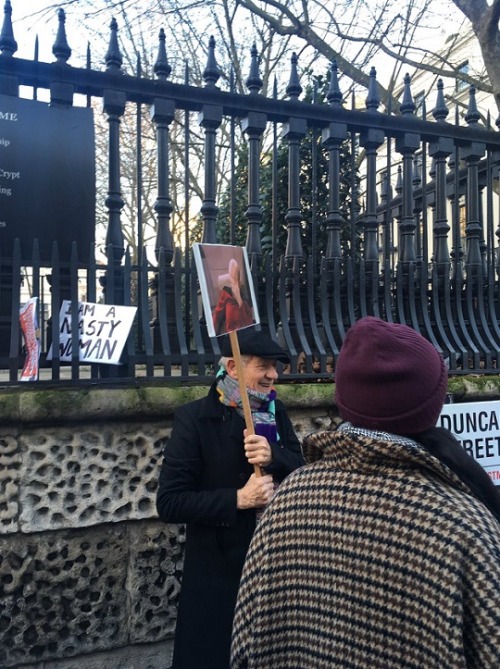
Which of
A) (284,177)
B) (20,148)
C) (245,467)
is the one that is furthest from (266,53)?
(245,467)

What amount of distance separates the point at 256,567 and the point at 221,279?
1.44 metres

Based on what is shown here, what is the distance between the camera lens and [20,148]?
329cm

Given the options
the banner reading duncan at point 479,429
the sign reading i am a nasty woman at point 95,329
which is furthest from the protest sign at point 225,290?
the banner reading duncan at point 479,429

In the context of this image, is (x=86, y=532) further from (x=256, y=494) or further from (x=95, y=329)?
(x=256, y=494)

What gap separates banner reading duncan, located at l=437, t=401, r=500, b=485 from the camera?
11.3 ft

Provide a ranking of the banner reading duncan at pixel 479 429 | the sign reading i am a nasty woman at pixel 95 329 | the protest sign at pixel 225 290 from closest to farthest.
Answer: the protest sign at pixel 225 290
the sign reading i am a nasty woman at pixel 95 329
the banner reading duncan at pixel 479 429

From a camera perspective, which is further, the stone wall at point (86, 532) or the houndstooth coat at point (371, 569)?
the stone wall at point (86, 532)

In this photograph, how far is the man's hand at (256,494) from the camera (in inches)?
96.8

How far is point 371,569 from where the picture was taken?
1315 mm

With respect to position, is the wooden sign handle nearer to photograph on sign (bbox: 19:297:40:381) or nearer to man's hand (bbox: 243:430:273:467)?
man's hand (bbox: 243:430:273:467)

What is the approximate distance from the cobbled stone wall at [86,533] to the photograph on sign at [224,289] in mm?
763

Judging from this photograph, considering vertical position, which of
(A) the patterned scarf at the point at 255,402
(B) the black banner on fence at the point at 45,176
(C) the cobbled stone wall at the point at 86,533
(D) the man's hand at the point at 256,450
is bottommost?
(C) the cobbled stone wall at the point at 86,533

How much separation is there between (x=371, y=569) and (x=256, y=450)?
1.18 metres

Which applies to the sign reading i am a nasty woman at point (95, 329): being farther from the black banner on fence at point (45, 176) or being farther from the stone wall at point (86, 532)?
the black banner on fence at point (45, 176)
